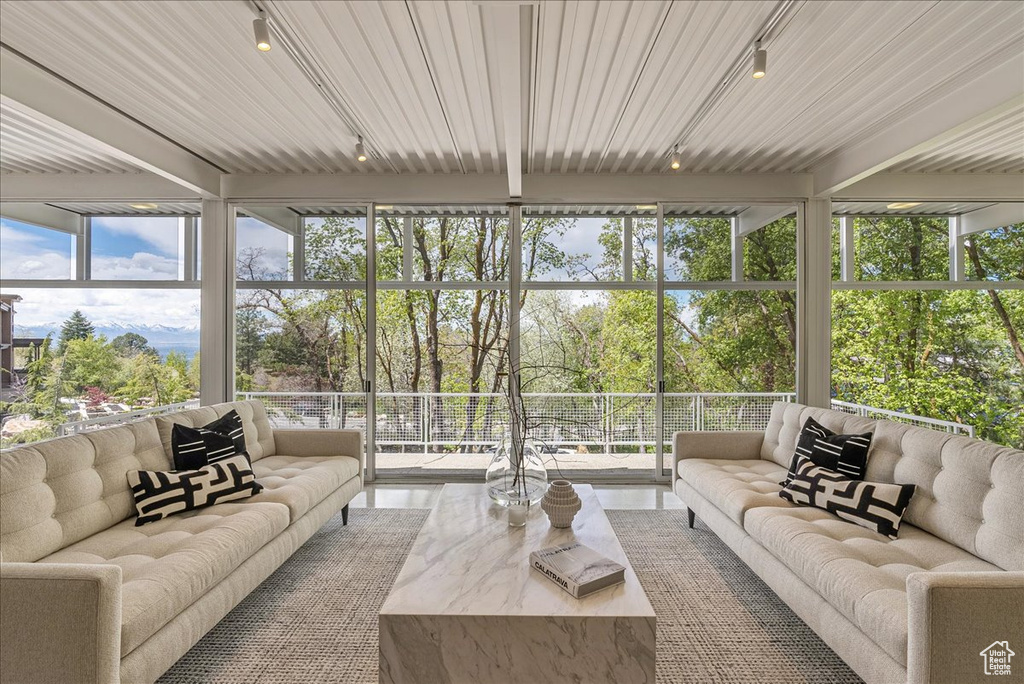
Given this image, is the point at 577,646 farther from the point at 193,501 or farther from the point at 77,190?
the point at 77,190

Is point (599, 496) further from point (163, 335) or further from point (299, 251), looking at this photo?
point (163, 335)

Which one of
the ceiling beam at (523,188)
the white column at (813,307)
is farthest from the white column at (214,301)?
the white column at (813,307)

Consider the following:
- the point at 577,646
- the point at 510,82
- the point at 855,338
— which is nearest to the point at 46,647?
the point at 577,646

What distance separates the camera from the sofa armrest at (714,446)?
11.6 ft

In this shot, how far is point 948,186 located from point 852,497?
3.57m

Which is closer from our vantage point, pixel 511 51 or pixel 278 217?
pixel 511 51

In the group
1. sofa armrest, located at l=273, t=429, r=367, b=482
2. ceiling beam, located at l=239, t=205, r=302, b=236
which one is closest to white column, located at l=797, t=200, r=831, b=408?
sofa armrest, located at l=273, t=429, r=367, b=482

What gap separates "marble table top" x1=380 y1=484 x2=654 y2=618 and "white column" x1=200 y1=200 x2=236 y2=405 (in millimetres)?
3072

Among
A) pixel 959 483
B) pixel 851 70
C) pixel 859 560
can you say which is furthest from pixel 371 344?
pixel 959 483

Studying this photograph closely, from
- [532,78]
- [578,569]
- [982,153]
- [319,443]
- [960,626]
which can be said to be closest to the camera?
[960,626]

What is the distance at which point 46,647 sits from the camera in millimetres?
1420

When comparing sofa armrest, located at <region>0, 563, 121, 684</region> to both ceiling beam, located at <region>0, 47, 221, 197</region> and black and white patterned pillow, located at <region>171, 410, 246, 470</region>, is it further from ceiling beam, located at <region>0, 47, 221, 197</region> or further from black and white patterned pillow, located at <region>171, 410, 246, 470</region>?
ceiling beam, located at <region>0, 47, 221, 197</region>

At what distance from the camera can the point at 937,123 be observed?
3.15 m

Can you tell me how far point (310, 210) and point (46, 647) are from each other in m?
3.86
